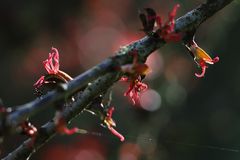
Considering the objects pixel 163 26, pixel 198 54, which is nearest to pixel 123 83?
pixel 198 54

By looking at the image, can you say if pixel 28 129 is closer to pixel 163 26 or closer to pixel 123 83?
pixel 163 26

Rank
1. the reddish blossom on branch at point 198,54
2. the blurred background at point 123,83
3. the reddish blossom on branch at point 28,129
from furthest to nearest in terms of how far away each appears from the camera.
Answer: the blurred background at point 123,83 → the reddish blossom on branch at point 198,54 → the reddish blossom on branch at point 28,129

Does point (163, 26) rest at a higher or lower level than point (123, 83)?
higher

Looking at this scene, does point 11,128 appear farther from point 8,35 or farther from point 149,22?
point 8,35

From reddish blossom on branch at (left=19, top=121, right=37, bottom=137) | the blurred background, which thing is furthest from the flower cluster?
the blurred background

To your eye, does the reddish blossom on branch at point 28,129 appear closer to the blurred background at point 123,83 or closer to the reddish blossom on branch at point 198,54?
the reddish blossom on branch at point 198,54

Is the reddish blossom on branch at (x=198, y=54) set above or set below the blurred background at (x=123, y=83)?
above

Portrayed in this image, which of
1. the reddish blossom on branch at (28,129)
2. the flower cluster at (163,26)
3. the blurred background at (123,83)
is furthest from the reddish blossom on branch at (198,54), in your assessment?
the blurred background at (123,83)
